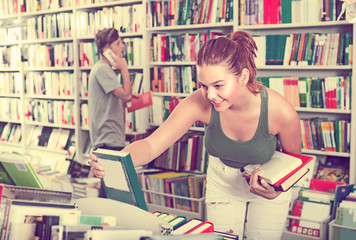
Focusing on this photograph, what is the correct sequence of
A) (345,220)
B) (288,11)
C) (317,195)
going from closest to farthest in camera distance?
(345,220)
(317,195)
(288,11)

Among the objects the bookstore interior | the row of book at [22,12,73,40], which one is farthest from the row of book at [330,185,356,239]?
the row of book at [22,12,73,40]

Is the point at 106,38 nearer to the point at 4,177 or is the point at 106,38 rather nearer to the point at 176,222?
the point at 4,177

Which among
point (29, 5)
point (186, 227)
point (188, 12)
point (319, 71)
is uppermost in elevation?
point (29, 5)

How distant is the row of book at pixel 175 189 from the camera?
137 inches

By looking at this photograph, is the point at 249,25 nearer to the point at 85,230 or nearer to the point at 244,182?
the point at 244,182

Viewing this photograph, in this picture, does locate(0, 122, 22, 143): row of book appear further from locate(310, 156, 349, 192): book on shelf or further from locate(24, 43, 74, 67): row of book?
locate(310, 156, 349, 192): book on shelf

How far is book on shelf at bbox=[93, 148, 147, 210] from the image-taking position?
1196mm

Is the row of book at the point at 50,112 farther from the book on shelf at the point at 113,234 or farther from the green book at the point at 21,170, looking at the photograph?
the book on shelf at the point at 113,234

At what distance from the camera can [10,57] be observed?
544cm

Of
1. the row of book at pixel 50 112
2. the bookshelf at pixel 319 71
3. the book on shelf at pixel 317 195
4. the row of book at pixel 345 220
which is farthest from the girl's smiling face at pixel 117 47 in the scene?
the row of book at pixel 345 220

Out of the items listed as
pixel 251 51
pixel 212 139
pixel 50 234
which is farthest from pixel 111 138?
pixel 50 234

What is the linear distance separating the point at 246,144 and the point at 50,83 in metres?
3.67

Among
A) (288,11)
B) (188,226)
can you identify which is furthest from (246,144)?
(288,11)

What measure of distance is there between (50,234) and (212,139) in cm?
93
